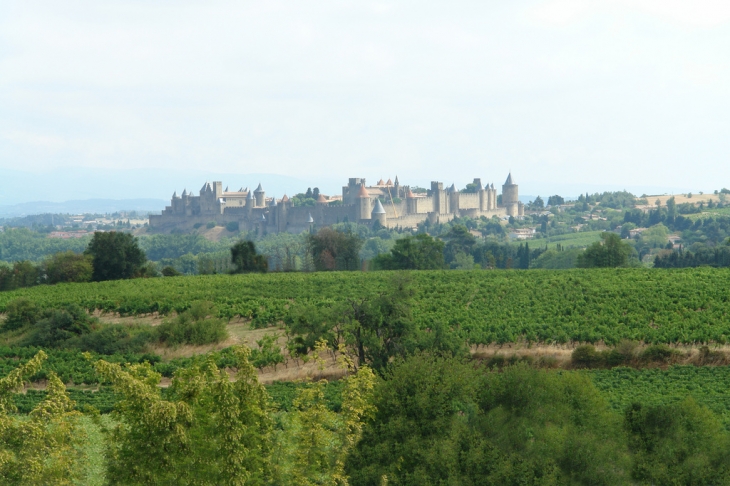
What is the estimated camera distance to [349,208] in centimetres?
11431

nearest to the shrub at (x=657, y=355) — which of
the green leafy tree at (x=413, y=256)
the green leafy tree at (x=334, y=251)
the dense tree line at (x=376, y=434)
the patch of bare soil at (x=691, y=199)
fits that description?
the dense tree line at (x=376, y=434)

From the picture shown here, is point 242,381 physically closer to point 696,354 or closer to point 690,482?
point 690,482

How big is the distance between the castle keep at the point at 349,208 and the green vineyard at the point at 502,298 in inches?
2767

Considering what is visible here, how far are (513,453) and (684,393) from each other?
27.1ft

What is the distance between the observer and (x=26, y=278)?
1844 inches

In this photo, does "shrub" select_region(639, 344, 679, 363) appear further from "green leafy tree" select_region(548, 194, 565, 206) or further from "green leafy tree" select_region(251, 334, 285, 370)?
"green leafy tree" select_region(548, 194, 565, 206)

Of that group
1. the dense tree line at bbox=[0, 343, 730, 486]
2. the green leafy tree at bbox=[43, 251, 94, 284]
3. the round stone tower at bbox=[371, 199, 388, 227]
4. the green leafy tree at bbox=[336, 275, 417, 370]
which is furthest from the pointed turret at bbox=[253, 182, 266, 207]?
the dense tree line at bbox=[0, 343, 730, 486]

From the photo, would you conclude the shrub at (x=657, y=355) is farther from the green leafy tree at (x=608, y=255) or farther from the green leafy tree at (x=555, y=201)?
the green leafy tree at (x=555, y=201)

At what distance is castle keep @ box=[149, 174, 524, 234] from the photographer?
11438 cm

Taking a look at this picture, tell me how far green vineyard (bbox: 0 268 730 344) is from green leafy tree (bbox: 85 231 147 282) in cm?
420

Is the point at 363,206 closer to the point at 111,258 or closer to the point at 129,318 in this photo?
the point at 111,258

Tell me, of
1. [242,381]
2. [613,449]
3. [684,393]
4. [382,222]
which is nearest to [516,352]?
[684,393]

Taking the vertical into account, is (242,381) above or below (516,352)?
above

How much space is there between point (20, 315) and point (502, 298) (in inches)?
697
